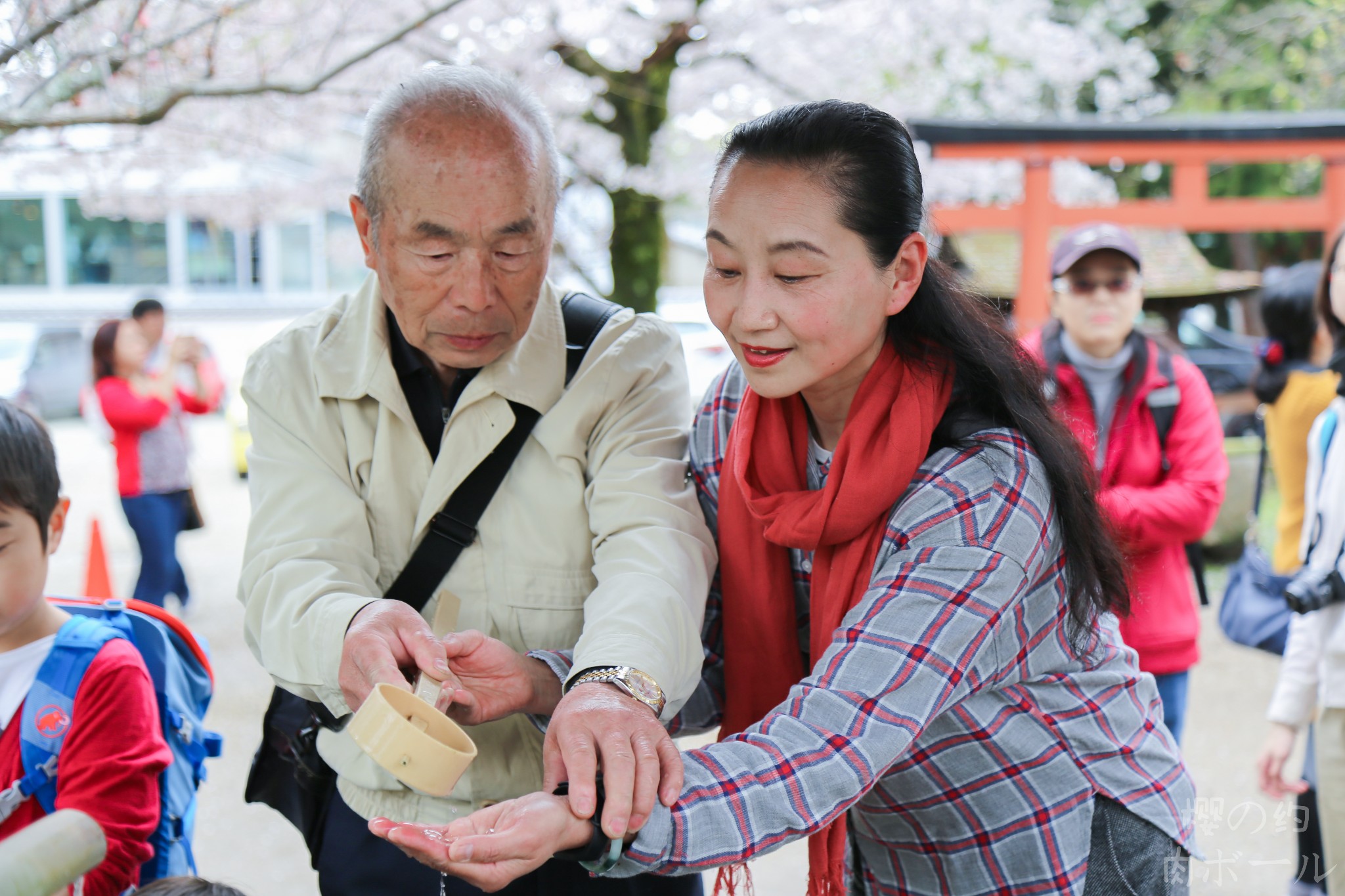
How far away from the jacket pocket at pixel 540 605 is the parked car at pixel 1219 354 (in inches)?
389

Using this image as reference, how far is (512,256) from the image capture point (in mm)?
1647

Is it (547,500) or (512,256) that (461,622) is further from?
(512,256)

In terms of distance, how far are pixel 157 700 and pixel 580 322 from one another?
3.55 feet

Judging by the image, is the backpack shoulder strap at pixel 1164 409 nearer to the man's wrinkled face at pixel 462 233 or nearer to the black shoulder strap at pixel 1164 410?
the black shoulder strap at pixel 1164 410

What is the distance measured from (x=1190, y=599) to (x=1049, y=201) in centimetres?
495

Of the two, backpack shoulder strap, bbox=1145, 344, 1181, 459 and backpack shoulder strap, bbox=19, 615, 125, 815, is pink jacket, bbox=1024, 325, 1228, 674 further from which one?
backpack shoulder strap, bbox=19, 615, 125, 815

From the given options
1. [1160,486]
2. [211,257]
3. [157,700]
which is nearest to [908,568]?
[157,700]

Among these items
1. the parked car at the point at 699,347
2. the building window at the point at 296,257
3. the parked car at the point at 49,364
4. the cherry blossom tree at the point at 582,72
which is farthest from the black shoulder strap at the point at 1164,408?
the building window at the point at 296,257

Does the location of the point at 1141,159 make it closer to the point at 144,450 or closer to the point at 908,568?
the point at 144,450

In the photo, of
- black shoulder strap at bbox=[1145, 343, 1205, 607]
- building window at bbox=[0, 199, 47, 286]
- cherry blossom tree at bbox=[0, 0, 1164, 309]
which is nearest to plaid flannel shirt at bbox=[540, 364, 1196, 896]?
black shoulder strap at bbox=[1145, 343, 1205, 607]

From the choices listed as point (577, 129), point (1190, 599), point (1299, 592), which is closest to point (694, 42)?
point (577, 129)

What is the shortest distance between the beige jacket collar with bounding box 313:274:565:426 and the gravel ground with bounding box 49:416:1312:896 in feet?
6.42

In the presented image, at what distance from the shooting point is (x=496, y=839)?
113 centimetres

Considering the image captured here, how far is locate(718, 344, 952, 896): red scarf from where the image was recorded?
146 centimetres
